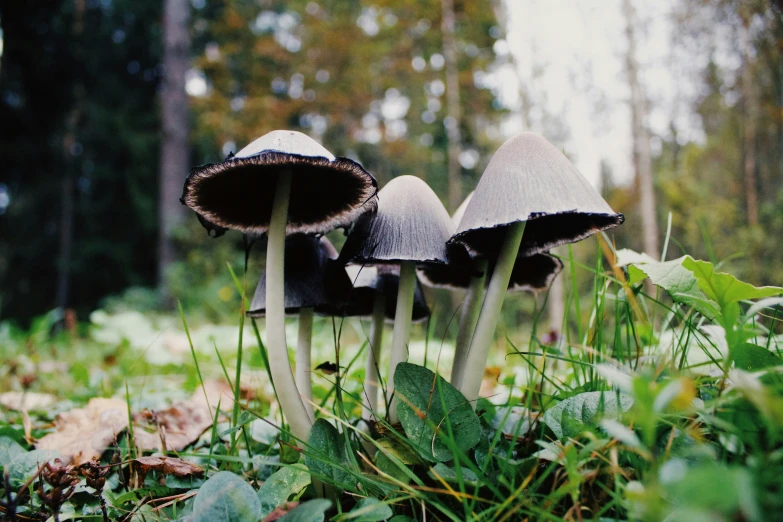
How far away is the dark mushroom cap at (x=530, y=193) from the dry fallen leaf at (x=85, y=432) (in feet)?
3.18

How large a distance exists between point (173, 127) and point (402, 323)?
921cm

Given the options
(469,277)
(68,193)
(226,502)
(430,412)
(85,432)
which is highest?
(68,193)

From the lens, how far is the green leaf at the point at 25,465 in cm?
98

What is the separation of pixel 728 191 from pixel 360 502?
11635 millimetres

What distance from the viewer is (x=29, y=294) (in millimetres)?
11359

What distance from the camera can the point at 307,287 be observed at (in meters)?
1.12

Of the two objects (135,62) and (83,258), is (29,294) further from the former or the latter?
(135,62)

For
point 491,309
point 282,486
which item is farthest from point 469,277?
point 282,486

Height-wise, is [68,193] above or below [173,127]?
below

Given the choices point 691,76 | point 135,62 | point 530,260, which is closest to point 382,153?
point 691,76

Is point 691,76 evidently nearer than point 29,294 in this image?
Yes

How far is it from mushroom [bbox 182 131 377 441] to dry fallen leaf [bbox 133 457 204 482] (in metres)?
0.22

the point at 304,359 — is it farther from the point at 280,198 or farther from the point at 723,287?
the point at 723,287

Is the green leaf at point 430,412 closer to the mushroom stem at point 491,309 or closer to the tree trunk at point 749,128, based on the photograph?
the mushroom stem at point 491,309
